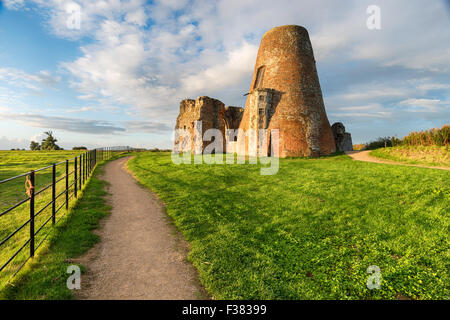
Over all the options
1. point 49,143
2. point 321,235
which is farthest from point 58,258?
point 49,143

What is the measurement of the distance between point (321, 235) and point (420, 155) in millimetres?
15878

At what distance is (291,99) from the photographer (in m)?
21.3

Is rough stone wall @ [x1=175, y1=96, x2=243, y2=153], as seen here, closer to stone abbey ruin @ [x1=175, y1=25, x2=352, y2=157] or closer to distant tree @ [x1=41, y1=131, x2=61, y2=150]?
stone abbey ruin @ [x1=175, y1=25, x2=352, y2=157]

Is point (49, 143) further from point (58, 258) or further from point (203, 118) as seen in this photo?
point (58, 258)

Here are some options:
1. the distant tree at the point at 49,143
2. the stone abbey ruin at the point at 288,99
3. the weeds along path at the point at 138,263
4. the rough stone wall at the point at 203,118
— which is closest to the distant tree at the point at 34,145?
the distant tree at the point at 49,143

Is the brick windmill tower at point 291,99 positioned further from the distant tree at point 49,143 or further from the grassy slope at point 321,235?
the distant tree at point 49,143

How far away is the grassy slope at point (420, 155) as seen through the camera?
14.6 meters

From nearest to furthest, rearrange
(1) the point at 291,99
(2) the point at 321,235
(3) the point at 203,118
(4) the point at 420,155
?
(2) the point at 321,235 → (4) the point at 420,155 → (1) the point at 291,99 → (3) the point at 203,118

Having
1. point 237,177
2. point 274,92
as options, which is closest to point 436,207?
point 237,177

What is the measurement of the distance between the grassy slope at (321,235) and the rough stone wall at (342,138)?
15.9 m

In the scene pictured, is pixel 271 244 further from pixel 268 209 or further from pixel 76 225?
pixel 76 225

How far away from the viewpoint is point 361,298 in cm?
375

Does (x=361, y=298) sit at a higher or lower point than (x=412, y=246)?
lower

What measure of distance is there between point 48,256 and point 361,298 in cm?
625
